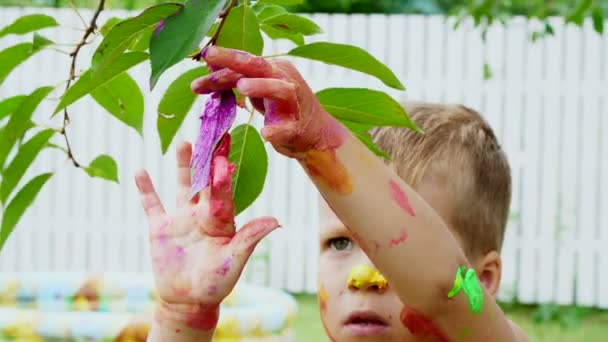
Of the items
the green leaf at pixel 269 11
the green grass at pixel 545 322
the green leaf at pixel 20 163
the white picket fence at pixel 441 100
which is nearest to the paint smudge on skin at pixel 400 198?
the green leaf at pixel 269 11

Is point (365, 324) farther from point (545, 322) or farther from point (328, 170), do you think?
point (545, 322)

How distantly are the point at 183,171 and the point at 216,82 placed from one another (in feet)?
1.24

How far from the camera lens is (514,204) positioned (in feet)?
21.6

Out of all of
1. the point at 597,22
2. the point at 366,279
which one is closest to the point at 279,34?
the point at 366,279

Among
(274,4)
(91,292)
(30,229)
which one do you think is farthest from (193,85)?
(30,229)

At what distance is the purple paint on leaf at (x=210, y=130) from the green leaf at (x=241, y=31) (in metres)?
0.05

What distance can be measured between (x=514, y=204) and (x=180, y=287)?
577 centimetres

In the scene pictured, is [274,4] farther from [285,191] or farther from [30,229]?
[30,229]

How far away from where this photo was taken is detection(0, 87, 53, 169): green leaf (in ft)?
2.95

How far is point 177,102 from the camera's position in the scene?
0.86 m

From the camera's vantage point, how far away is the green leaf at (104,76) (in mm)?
730

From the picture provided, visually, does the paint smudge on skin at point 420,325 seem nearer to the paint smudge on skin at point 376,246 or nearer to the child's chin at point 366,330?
the child's chin at point 366,330

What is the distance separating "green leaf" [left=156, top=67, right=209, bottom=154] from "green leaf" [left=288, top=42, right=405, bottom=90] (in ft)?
0.31

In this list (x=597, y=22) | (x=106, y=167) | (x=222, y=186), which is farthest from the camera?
(x=597, y=22)
